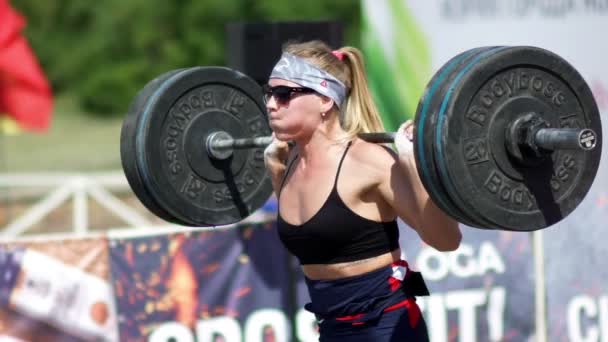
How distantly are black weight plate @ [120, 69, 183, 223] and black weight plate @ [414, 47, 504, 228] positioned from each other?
1.37 m

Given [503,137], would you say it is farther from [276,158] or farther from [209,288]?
[209,288]

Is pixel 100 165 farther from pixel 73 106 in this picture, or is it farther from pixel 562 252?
pixel 562 252

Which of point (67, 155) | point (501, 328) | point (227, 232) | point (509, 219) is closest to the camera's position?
point (509, 219)

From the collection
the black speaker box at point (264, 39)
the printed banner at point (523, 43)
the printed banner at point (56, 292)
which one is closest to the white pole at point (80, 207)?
the black speaker box at point (264, 39)

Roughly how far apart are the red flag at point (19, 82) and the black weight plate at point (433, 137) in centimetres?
853

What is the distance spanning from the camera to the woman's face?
11.8 ft

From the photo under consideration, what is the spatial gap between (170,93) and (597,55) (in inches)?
120

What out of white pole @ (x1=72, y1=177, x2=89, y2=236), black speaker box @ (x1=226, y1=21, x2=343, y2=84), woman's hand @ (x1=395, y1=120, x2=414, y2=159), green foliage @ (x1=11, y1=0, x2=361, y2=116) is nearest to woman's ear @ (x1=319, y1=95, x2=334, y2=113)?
woman's hand @ (x1=395, y1=120, x2=414, y2=159)

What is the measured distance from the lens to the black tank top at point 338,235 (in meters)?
3.49

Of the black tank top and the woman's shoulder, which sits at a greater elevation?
the woman's shoulder

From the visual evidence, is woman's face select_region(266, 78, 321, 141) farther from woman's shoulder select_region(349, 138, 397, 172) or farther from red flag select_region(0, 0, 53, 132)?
red flag select_region(0, 0, 53, 132)

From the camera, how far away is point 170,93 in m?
4.35

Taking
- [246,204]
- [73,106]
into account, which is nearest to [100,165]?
[73,106]

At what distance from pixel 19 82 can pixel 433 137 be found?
8874 millimetres
